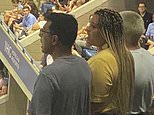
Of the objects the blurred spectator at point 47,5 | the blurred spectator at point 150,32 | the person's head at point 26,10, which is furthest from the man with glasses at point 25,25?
the blurred spectator at point 150,32

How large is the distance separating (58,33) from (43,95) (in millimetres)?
370

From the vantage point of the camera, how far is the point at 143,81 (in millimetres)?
3111

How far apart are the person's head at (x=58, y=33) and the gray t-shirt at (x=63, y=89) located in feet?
0.27

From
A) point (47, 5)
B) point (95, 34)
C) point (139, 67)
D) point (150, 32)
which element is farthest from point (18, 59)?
point (47, 5)

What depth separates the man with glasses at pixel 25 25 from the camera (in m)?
10.1

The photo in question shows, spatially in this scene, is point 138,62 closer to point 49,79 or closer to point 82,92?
point 82,92

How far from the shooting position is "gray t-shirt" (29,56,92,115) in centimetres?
258

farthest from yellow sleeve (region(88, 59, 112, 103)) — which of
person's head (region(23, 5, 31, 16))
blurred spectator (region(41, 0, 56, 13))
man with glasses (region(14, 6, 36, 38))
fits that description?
blurred spectator (region(41, 0, 56, 13))

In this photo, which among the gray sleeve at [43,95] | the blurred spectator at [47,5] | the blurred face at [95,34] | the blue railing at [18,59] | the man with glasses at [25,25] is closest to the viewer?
the gray sleeve at [43,95]

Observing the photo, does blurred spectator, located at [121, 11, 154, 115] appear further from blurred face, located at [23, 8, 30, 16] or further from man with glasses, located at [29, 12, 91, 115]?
blurred face, located at [23, 8, 30, 16]

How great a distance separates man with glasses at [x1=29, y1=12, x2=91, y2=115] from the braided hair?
7.0 inches

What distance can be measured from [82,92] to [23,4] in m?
9.03

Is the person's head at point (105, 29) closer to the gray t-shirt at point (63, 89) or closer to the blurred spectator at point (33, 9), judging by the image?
the gray t-shirt at point (63, 89)

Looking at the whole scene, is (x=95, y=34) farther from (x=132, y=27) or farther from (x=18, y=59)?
(x=18, y=59)
